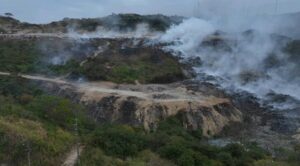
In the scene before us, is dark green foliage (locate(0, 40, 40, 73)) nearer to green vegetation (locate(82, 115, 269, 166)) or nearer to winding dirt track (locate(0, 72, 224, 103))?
winding dirt track (locate(0, 72, 224, 103))

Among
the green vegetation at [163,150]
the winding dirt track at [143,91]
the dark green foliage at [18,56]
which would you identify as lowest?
the green vegetation at [163,150]

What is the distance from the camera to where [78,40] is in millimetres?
88375

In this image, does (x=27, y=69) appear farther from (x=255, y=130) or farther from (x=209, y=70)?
(x=255, y=130)

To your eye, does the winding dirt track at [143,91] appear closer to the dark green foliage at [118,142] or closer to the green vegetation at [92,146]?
the green vegetation at [92,146]

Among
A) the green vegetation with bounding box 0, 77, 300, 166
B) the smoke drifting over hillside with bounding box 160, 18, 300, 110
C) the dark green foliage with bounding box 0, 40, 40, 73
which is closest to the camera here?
the green vegetation with bounding box 0, 77, 300, 166

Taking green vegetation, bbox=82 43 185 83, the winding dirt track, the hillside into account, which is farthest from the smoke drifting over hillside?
the winding dirt track

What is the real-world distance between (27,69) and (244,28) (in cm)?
4045

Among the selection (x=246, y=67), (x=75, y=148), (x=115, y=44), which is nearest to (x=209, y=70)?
(x=246, y=67)

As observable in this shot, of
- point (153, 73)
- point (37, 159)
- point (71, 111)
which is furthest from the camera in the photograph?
point (153, 73)

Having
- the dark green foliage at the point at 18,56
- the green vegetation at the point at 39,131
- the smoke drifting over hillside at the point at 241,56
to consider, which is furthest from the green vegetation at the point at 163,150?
the dark green foliage at the point at 18,56

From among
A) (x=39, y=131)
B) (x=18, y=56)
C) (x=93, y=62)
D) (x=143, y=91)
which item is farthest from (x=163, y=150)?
(x=18, y=56)

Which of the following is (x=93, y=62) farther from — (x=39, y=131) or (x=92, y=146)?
(x=39, y=131)

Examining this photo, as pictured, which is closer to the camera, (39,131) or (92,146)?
(39,131)

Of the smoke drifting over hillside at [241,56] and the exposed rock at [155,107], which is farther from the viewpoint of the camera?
the smoke drifting over hillside at [241,56]
